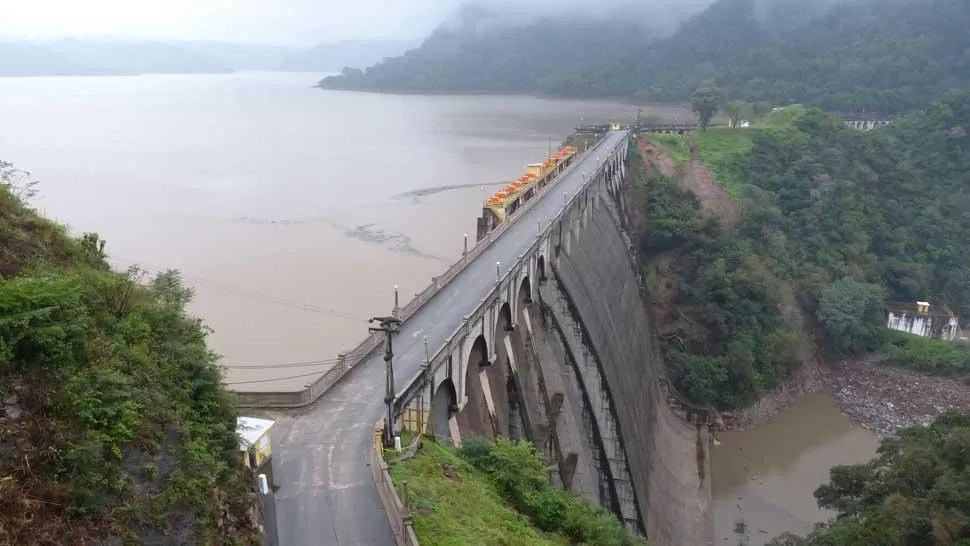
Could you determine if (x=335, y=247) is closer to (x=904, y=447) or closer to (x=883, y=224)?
(x=904, y=447)

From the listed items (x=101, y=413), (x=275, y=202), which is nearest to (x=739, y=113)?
(x=275, y=202)

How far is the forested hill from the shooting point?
98.8m

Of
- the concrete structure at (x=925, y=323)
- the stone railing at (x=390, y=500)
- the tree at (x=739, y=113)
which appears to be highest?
the tree at (x=739, y=113)

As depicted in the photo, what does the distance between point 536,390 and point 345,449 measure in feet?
38.0

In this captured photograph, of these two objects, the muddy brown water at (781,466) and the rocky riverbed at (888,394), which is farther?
the rocky riverbed at (888,394)

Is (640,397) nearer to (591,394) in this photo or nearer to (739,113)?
(591,394)

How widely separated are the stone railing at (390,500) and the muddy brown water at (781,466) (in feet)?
70.9

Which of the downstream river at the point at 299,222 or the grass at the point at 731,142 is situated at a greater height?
the grass at the point at 731,142

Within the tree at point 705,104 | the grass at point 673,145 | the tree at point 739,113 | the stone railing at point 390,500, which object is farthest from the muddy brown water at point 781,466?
the tree at point 739,113

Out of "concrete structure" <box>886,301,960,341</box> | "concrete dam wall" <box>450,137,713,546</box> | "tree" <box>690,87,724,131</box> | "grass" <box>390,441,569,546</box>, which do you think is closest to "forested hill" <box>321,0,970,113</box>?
"tree" <box>690,87,724,131</box>

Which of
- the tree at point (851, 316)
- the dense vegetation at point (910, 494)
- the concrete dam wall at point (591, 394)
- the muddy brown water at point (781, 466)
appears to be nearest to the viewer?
the dense vegetation at point (910, 494)

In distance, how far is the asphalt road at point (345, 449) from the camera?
1245 cm

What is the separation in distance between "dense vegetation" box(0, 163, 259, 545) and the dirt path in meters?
46.3

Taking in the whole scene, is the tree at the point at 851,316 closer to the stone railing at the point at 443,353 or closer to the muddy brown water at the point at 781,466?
the muddy brown water at the point at 781,466
